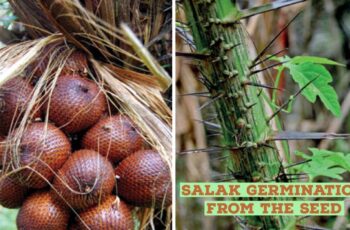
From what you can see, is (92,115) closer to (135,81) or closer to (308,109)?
(135,81)

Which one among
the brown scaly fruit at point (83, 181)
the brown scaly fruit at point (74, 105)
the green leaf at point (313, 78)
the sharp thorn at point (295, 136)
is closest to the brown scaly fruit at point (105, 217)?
the brown scaly fruit at point (83, 181)

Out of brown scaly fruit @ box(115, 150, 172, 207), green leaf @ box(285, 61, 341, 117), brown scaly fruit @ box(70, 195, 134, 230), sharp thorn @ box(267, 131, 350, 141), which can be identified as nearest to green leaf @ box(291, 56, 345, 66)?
green leaf @ box(285, 61, 341, 117)

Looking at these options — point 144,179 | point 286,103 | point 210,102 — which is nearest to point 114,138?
point 144,179

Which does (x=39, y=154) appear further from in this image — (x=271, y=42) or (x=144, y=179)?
(x=271, y=42)

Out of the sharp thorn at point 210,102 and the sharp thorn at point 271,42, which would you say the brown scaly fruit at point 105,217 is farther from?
the sharp thorn at point 271,42

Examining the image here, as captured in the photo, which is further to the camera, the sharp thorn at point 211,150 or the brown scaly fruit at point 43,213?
the sharp thorn at point 211,150
